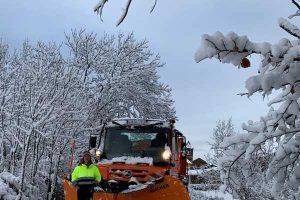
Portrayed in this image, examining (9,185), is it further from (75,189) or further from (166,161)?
(166,161)

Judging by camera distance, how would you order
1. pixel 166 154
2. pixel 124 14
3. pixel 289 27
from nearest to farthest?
pixel 124 14, pixel 289 27, pixel 166 154

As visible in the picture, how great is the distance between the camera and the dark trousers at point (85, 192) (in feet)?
31.3

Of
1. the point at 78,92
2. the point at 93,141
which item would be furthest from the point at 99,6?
the point at 78,92

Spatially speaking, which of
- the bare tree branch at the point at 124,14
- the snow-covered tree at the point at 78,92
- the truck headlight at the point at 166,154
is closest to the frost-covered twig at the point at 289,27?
the bare tree branch at the point at 124,14

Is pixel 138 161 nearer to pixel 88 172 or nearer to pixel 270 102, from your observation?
pixel 88 172

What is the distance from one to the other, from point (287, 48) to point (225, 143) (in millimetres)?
716

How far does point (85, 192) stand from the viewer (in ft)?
31.6

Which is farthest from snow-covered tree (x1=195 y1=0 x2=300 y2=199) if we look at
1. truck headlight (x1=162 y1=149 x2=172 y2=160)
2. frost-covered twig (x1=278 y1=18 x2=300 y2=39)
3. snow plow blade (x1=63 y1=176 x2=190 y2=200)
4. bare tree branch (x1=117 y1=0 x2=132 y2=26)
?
truck headlight (x1=162 y1=149 x2=172 y2=160)

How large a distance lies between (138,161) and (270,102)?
8092 mm

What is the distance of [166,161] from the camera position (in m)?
10.3

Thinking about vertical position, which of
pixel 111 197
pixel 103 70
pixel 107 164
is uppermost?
pixel 103 70

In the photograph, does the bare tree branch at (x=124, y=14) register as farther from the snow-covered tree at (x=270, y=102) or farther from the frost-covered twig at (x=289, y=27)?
the frost-covered twig at (x=289, y=27)

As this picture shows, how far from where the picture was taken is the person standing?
9.43 meters

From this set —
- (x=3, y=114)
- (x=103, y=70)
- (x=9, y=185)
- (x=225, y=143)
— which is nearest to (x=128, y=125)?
(x=9, y=185)
